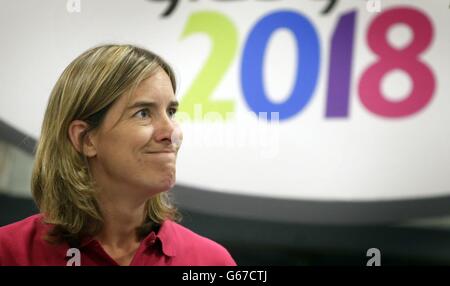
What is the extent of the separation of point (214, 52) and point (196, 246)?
77 centimetres

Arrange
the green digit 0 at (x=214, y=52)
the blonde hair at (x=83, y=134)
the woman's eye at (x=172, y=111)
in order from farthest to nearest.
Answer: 1. the green digit 0 at (x=214, y=52)
2. the woman's eye at (x=172, y=111)
3. the blonde hair at (x=83, y=134)

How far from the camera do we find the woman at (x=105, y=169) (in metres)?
1.89

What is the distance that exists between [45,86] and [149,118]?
0.49 metres

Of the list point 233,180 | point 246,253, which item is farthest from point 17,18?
point 246,253

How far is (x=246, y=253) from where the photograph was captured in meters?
2.16

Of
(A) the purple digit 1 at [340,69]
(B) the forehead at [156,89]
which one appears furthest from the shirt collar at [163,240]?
(A) the purple digit 1 at [340,69]

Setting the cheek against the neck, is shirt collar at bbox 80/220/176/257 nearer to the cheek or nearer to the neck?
the neck

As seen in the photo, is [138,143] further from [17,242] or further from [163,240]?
[17,242]

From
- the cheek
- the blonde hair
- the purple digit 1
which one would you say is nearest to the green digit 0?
the cheek

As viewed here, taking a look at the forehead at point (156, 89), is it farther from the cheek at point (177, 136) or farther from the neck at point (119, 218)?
the neck at point (119, 218)

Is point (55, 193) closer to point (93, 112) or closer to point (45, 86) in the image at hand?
point (93, 112)

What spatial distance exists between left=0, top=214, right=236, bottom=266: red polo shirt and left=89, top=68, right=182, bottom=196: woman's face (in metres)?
0.18

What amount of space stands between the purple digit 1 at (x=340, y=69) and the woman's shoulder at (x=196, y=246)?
69 centimetres

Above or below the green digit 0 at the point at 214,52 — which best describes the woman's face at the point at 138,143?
below
